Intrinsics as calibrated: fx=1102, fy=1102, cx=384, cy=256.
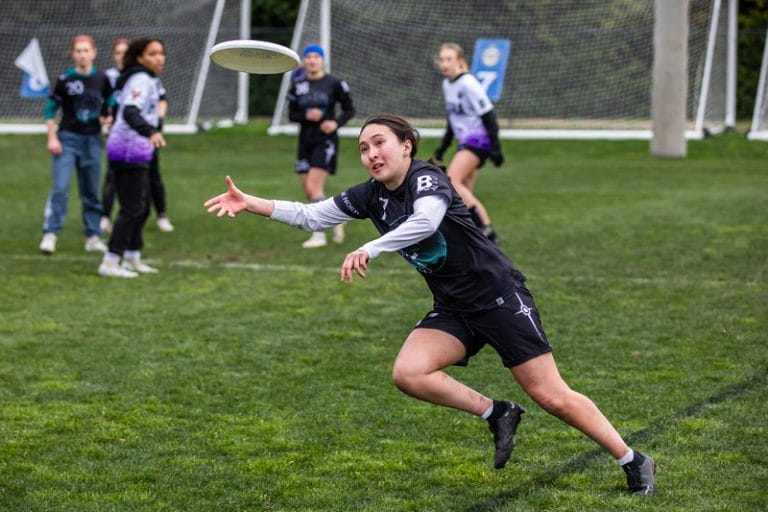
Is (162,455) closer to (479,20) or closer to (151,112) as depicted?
(151,112)

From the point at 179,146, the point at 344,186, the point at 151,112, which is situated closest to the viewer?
the point at 151,112

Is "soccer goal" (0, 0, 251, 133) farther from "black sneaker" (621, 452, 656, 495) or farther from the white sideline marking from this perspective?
"black sneaker" (621, 452, 656, 495)

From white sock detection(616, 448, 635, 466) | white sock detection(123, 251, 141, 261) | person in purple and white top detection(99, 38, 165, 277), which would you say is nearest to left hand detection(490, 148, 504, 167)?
person in purple and white top detection(99, 38, 165, 277)

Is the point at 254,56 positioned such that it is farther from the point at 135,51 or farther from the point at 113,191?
the point at 113,191

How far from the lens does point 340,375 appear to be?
22.8 ft

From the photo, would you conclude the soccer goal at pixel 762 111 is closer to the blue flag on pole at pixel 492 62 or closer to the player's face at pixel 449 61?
the blue flag on pole at pixel 492 62

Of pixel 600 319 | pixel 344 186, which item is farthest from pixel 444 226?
pixel 344 186

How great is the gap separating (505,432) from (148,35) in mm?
27345

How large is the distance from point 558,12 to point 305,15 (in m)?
6.47

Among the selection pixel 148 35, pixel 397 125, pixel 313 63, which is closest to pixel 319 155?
pixel 313 63

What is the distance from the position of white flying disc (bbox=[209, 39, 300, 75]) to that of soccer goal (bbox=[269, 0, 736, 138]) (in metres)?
21.5

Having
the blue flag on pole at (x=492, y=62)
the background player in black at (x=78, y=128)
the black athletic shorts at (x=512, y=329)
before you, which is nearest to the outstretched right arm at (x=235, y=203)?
the black athletic shorts at (x=512, y=329)

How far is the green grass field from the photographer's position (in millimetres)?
4969

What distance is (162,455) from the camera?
541 centimetres
